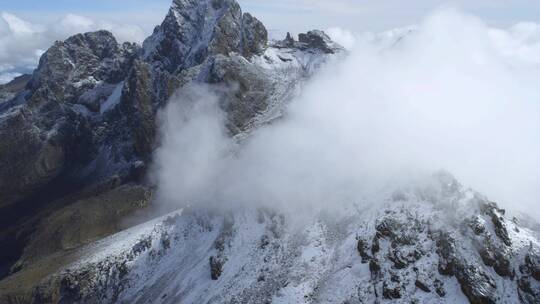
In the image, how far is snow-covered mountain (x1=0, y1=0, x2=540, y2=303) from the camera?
63281 mm

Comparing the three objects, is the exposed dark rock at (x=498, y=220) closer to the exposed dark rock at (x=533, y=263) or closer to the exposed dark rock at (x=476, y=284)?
the exposed dark rock at (x=533, y=263)

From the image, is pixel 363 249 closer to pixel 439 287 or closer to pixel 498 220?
pixel 439 287

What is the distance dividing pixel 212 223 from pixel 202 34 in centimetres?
10026

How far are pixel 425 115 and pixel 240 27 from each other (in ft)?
286

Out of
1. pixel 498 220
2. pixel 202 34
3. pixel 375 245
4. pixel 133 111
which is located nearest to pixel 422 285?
pixel 375 245

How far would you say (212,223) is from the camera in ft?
316

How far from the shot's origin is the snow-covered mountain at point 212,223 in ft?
208

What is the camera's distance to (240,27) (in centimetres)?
17088

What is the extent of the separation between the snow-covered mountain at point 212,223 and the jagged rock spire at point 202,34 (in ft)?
1.98

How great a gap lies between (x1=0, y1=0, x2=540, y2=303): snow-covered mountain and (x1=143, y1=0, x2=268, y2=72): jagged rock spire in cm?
60

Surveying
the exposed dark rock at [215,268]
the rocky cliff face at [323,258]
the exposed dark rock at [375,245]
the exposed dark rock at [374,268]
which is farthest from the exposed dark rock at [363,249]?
the exposed dark rock at [215,268]

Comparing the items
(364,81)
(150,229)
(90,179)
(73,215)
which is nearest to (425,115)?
(364,81)

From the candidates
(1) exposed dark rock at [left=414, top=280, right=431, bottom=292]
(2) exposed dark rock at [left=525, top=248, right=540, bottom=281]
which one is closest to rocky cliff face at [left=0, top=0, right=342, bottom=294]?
(1) exposed dark rock at [left=414, top=280, right=431, bottom=292]

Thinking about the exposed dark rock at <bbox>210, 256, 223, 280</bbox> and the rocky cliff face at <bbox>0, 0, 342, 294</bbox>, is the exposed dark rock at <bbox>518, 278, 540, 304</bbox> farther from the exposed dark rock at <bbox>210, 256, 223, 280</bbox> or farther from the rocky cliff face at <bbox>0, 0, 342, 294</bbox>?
the rocky cliff face at <bbox>0, 0, 342, 294</bbox>
